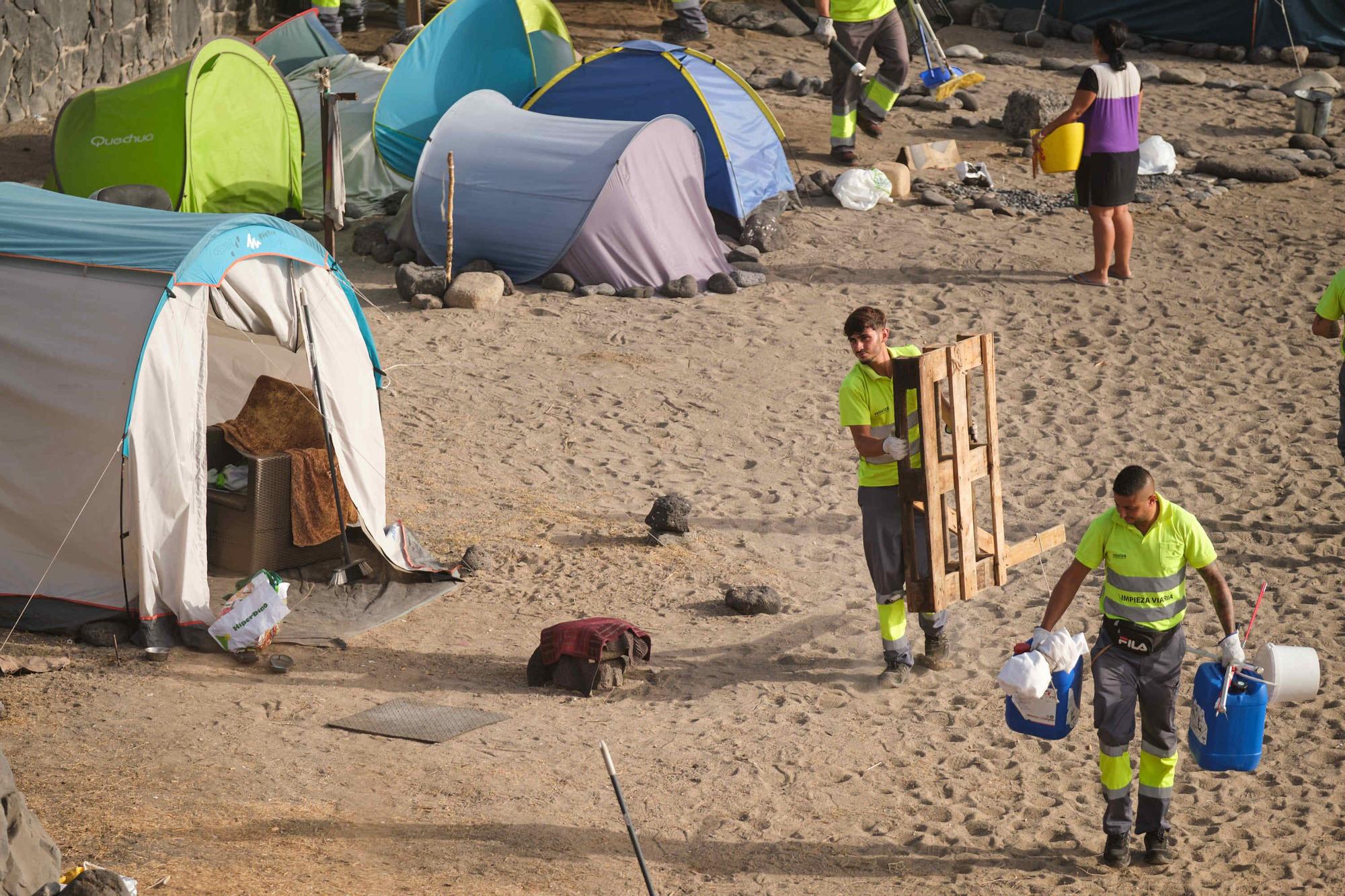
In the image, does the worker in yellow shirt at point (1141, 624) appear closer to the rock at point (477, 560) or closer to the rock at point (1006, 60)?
the rock at point (477, 560)

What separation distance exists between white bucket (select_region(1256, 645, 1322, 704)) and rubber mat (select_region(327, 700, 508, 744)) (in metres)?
3.41

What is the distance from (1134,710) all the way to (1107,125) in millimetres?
7351

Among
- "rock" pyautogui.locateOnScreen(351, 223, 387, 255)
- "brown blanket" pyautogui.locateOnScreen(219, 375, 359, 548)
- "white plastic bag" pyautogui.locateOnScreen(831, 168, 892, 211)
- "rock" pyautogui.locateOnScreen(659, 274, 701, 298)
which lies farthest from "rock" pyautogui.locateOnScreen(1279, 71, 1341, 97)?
"brown blanket" pyautogui.locateOnScreen(219, 375, 359, 548)

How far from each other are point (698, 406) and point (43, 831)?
626 centimetres

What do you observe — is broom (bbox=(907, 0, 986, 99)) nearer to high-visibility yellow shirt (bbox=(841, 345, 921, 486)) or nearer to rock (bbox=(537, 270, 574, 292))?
rock (bbox=(537, 270, 574, 292))

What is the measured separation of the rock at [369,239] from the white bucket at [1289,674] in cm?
980

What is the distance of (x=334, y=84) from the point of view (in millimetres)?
15258

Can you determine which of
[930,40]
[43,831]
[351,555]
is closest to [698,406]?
[351,555]

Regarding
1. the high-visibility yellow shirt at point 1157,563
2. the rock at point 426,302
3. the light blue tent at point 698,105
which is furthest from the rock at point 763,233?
the high-visibility yellow shirt at point 1157,563

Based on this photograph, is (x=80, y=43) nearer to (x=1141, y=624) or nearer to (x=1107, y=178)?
(x=1107, y=178)

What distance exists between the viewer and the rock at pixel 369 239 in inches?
531

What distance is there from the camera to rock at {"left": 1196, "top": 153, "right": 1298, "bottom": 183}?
15375mm

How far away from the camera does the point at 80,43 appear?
1656 cm

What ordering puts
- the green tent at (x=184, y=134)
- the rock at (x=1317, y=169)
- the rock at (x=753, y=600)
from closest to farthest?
the rock at (x=753, y=600)
the green tent at (x=184, y=134)
the rock at (x=1317, y=169)
